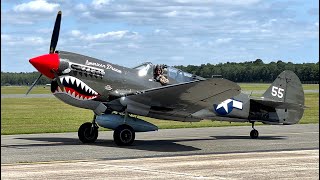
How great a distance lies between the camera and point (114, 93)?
58.3 ft

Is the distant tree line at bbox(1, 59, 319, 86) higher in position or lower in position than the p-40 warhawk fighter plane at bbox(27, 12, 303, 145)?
higher

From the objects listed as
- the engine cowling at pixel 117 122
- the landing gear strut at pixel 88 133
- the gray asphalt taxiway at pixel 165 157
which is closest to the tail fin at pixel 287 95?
the gray asphalt taxiway at pixel 165 157

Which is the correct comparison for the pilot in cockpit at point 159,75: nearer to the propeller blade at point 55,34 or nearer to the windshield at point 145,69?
the windshield at point 145,69

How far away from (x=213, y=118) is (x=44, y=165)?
821 centimetres

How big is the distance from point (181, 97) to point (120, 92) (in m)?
1.91

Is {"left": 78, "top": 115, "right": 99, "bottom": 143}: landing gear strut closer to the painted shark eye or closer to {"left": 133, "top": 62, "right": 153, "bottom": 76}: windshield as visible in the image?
the painted shark eye

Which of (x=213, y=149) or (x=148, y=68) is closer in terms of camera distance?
(x=213, y=149)

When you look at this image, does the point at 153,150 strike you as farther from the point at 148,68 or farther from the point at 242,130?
the point at 242,130

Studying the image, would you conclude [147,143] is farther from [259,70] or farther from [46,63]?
[259,70]

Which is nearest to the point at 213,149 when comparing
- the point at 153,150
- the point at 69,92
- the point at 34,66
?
the point at 153,150

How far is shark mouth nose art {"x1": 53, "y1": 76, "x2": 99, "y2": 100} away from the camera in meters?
17.3

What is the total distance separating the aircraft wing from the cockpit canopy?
3.59 feet

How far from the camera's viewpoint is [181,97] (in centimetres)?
1705

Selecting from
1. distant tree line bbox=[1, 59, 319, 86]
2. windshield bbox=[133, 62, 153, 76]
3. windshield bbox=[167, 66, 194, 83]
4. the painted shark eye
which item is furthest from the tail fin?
distant tree line bbox=[1, 59, 319, 86]
